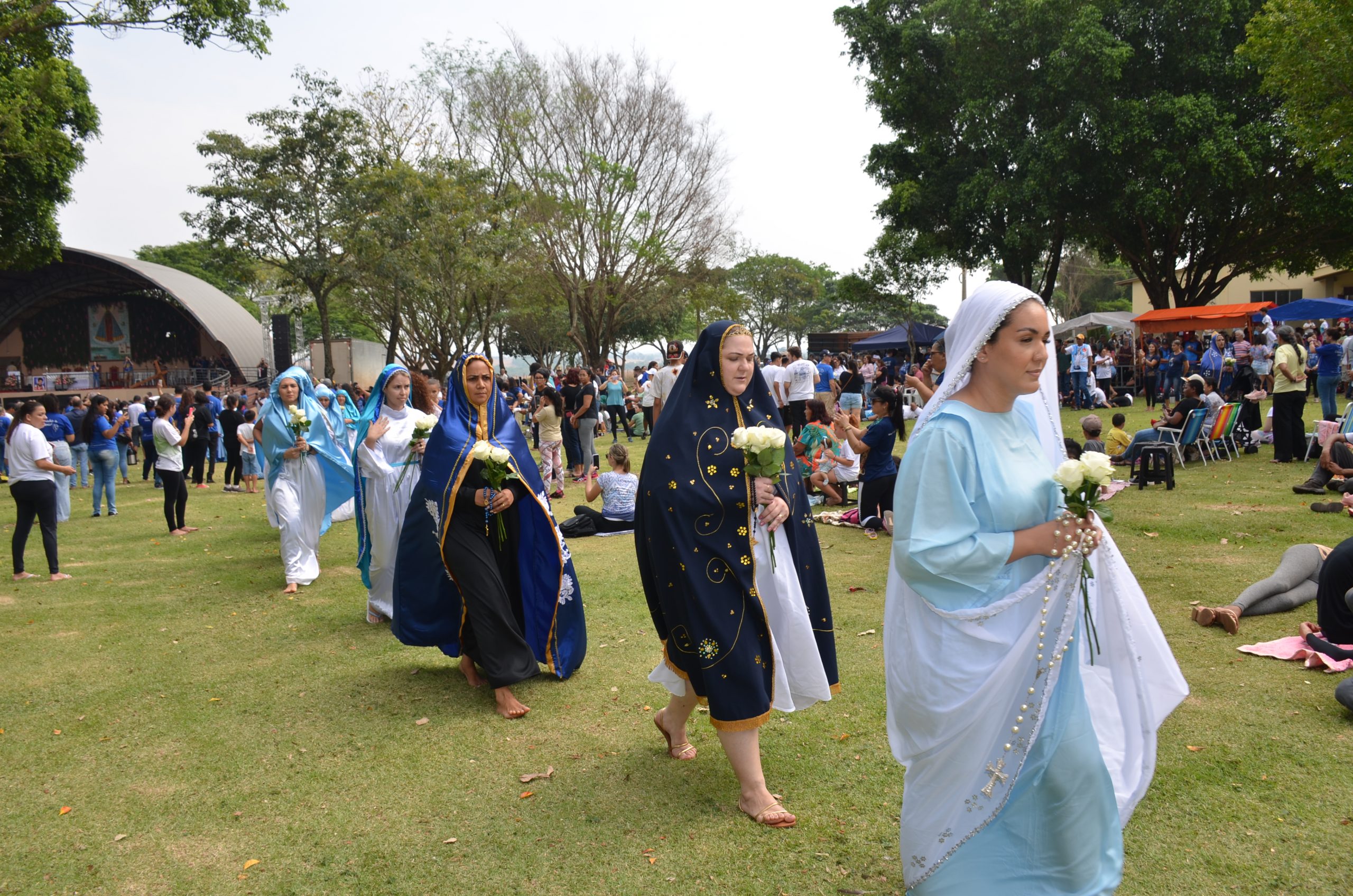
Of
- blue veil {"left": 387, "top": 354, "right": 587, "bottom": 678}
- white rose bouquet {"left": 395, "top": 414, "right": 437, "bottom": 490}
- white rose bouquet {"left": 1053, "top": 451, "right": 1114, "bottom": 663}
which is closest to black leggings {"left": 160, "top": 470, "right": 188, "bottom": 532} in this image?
white rose bouquet {"left": 395, "top": 414, "right": 437, "bottom": 490}

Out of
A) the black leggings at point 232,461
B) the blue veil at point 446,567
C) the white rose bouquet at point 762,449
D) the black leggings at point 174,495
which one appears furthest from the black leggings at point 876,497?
the black leggings at point 232,461

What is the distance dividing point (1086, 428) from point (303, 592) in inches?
346

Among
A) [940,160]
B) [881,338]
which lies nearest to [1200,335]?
[940,160]

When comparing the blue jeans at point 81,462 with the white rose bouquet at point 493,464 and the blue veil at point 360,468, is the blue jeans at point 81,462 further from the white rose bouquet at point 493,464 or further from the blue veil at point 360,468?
the white rose bouquet at point 493,464

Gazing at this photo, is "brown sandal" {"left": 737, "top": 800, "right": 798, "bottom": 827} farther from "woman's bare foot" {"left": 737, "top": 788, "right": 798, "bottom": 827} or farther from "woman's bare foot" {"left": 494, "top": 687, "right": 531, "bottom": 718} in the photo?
"woman's bare foot" {"left": 494, "top": 687, "right": 531, "bottom": 718}

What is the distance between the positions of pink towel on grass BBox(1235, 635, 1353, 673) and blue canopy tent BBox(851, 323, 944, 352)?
29.2 meters

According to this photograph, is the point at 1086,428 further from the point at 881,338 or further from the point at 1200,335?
the point at 881,338

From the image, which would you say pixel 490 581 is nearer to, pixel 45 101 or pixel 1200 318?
pixel 45 101

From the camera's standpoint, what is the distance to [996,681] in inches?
100

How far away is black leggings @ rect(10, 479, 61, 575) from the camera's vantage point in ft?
30.5

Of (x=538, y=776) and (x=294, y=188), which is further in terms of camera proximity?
(x=294, y=188)

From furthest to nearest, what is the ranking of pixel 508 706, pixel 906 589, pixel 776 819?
pixel 508 706 < pixel 776 819 < pixel 906 589

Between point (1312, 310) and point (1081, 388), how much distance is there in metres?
7.68

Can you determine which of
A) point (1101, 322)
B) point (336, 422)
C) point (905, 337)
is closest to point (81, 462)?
point (336, 422)
